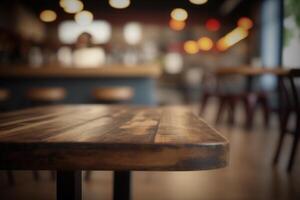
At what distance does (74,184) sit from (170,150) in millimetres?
469

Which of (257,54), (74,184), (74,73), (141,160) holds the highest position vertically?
(257,54)

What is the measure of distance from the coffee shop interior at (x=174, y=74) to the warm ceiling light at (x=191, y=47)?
1.6 inches

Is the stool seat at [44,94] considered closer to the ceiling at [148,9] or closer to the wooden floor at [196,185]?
the wooden floor at [196,185]

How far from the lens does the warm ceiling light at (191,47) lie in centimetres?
1417

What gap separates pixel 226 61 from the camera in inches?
547

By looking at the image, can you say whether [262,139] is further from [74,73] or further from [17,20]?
[17,20]

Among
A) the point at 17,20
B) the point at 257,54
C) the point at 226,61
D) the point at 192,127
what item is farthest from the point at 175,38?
the point at 192,127

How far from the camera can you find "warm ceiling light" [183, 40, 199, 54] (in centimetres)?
1417

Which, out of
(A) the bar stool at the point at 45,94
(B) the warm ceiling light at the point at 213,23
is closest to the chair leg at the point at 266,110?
(A) the bar stool at the point at 45,94

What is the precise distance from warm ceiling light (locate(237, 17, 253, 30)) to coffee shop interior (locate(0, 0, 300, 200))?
0.11 ft

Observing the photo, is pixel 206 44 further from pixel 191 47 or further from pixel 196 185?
pixel 196 185

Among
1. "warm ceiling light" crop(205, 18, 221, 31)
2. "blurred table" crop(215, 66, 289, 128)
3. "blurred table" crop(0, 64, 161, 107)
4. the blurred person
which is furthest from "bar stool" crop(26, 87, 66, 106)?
"warm ceiling light" crop(205, 18, 221, 31)

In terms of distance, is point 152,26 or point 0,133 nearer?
point 0,133

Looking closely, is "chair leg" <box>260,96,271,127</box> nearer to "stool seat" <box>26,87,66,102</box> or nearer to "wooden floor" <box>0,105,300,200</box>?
"wooden floor" <box>0,105,300,200</box>
